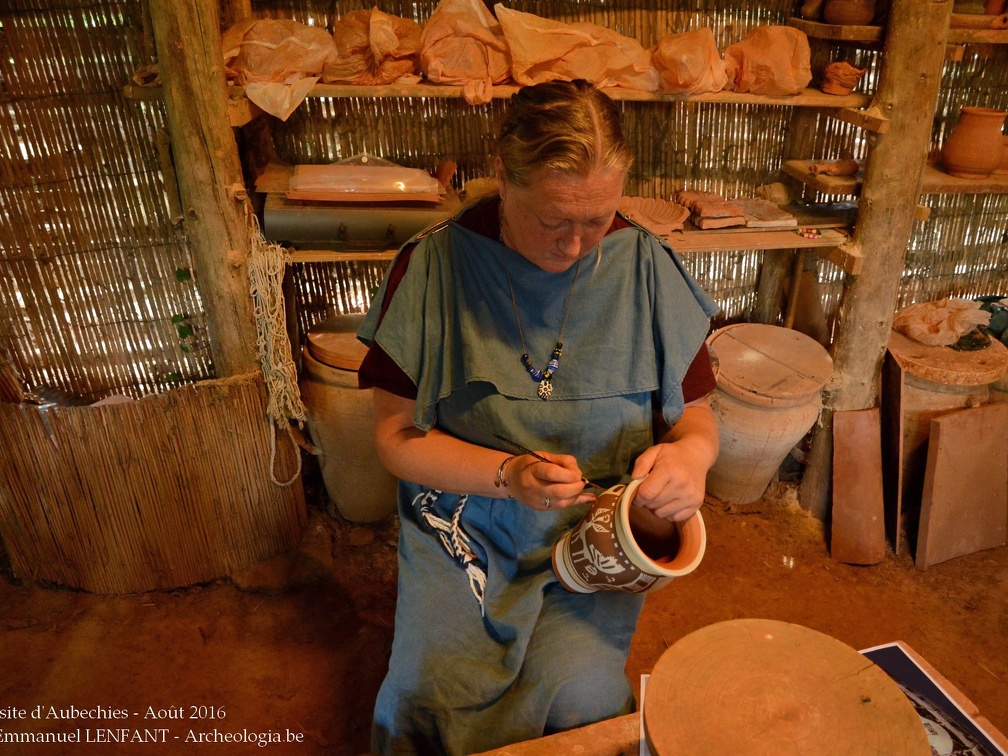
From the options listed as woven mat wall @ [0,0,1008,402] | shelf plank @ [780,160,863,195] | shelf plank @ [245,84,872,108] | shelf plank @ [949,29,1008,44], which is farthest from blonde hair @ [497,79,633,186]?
shelf plank @ [949,29,1008,44]

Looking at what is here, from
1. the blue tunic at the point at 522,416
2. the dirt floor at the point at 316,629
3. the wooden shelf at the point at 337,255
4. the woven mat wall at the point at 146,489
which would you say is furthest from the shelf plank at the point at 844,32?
the woven mat wall at the point at 146,489

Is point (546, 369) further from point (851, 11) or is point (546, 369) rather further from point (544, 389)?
point (851, 11)

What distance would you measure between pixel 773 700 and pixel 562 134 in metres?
1.10

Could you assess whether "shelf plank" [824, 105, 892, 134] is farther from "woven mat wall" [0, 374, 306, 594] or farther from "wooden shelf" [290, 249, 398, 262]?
"woven mat wall" [0, 374, 306, 594]

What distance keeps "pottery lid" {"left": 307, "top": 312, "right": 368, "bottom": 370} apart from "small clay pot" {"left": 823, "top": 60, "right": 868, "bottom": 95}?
1.95 meters

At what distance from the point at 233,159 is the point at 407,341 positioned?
117cm

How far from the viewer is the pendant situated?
1.76 m

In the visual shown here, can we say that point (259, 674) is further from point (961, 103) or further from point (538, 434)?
point (961, 103)

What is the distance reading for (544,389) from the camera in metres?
1.76

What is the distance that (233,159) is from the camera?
2455 mm

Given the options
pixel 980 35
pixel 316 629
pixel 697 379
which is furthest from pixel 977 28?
pixel 316 629

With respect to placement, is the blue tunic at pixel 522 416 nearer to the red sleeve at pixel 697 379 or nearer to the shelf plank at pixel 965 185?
the red sleeve at pixel 697 379

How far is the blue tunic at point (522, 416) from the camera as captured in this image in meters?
1.67

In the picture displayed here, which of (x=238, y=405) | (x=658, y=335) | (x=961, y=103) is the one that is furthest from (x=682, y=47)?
(x=238, y=405)
